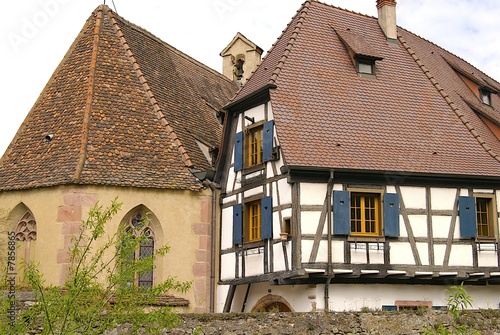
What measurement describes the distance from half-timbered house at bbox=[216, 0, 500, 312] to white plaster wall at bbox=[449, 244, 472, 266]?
0.03m

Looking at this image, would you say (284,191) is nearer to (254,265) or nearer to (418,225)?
(254,265)

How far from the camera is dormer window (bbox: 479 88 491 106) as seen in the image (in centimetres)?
2619

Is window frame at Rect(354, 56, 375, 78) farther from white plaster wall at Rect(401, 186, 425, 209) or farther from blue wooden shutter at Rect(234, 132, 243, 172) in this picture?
white plaster wall at Rect(401, 186, 425, 209)

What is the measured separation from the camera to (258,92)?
2050 centimetres

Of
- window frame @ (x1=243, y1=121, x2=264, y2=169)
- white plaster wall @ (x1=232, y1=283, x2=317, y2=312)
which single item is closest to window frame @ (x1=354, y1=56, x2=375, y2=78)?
window frame @ (x1=243, y1=121, x2=264, y2=169)

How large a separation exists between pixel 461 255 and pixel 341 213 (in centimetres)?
326

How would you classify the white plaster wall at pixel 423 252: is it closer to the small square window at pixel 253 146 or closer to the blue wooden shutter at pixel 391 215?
the blue wooden shutter at pixel 391 215

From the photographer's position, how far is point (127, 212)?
2017 cm

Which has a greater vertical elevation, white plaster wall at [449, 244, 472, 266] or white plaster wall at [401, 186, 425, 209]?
white plaster wall at [401, 186, 425, 209]

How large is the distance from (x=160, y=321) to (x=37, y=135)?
34.8 ft

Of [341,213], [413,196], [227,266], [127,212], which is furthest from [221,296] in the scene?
[413,196]

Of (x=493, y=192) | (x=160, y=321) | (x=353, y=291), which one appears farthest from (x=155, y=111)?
(x=160, y=321)

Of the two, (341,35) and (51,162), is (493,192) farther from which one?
(51,162)

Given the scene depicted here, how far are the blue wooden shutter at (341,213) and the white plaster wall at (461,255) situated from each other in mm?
2801
